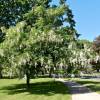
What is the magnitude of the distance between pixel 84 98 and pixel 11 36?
1069 centimetres

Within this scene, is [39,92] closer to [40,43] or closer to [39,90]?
[39,90]

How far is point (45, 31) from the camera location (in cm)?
3478

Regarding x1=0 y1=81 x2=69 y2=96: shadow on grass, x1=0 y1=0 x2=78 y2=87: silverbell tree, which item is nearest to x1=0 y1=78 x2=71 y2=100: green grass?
x1=0 y1=81 x2=69 y2=96: shadow on grass

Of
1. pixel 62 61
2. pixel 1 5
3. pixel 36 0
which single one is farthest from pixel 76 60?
pixel 1 5

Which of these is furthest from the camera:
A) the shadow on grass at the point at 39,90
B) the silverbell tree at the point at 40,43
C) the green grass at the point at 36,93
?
the shadow on grass at the point at 39,90

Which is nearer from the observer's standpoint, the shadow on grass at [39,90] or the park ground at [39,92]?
the park ground at [39,92]

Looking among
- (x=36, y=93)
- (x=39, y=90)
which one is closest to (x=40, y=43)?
(x=36, y=93)

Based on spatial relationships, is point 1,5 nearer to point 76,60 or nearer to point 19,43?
point 19,43

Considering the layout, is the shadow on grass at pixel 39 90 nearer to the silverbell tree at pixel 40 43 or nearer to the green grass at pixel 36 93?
the green grass at pixel 36 93

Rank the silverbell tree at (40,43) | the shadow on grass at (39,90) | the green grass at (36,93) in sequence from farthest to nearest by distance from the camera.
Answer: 1. the shadow on grass at (39,90)
2. the silverbell tree at (40,43)
3. the green grass at (36,93)

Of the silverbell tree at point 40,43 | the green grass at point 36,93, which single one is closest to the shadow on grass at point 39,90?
the green grass at point 36,93

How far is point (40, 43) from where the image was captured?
35.1 m

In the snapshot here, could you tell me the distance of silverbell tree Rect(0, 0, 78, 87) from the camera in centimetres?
3478

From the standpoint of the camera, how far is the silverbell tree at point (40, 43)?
3478cm
